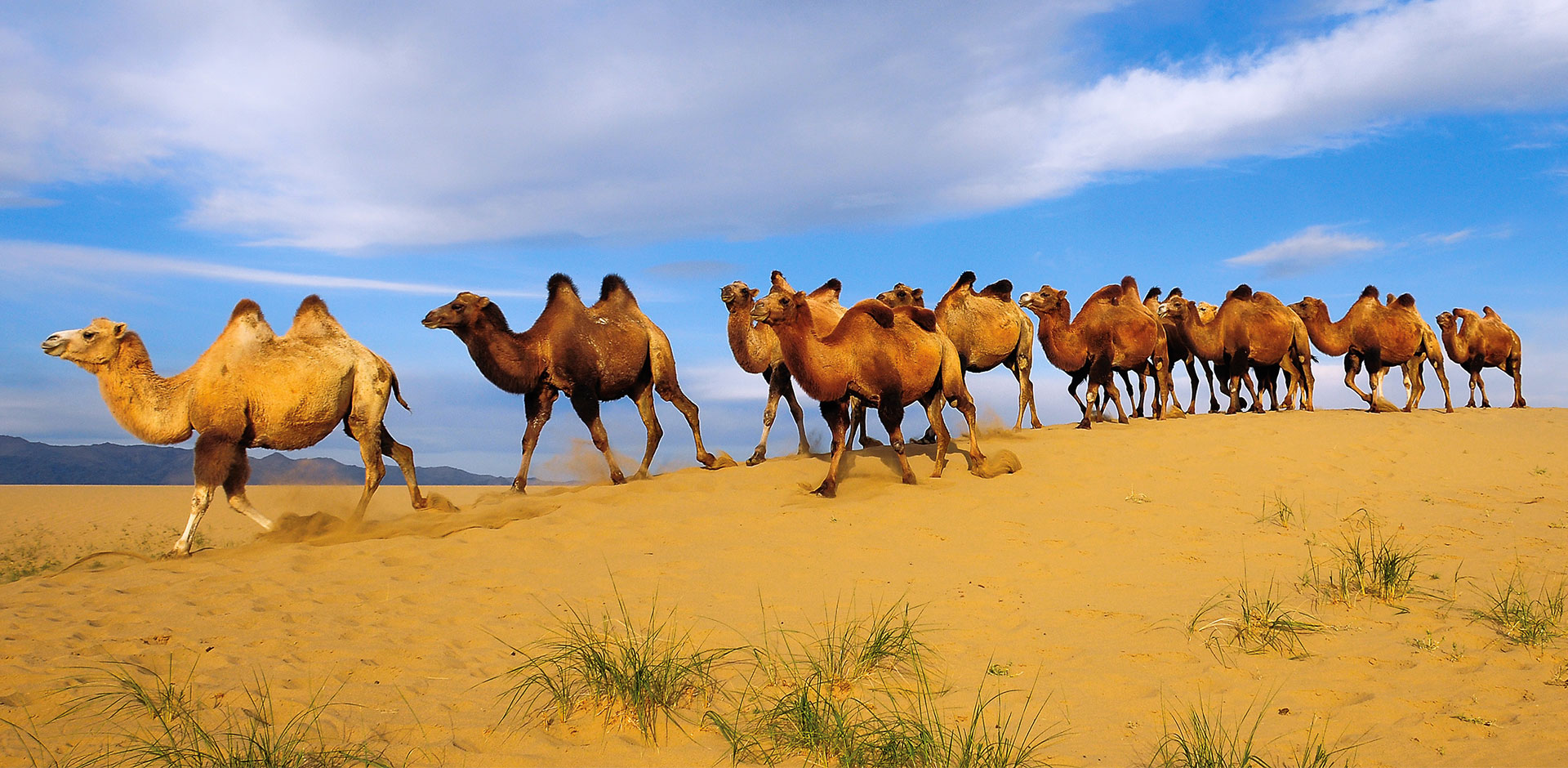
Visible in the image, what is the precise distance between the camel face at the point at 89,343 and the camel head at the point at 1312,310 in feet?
71.4

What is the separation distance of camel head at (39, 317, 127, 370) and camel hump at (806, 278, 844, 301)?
902cm

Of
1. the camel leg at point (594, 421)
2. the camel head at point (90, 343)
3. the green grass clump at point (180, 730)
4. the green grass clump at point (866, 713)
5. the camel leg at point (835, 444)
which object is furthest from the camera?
the camel leg at point (594, 421)

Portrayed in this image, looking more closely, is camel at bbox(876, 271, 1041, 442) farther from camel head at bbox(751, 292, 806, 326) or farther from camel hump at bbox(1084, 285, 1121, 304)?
camel head at bbox(751, 292, 806, 326)

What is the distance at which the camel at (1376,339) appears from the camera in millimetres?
19969

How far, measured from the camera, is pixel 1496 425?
17609 mm

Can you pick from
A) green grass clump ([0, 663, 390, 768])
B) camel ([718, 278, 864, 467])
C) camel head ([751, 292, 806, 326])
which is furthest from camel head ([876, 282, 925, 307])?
green grass clump ([0, 663, 390, 768])

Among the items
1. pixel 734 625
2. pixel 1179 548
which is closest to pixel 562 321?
pixel 734 625

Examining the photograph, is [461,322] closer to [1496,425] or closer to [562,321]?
[562,321]

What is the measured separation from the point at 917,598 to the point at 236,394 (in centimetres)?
704

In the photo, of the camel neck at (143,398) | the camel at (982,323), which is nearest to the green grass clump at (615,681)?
the camel neck at (143,398)

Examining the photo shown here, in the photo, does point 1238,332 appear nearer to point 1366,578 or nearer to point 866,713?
point 1366,578

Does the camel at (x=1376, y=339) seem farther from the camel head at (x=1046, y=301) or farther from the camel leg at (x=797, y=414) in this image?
the camel leg at (x=797, y=414)

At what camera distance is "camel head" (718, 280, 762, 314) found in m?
11.4

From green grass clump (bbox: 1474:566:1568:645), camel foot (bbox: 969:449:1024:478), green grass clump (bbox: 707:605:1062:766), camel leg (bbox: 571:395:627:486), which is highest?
camel leg (bbox: 571:395:627:486)
